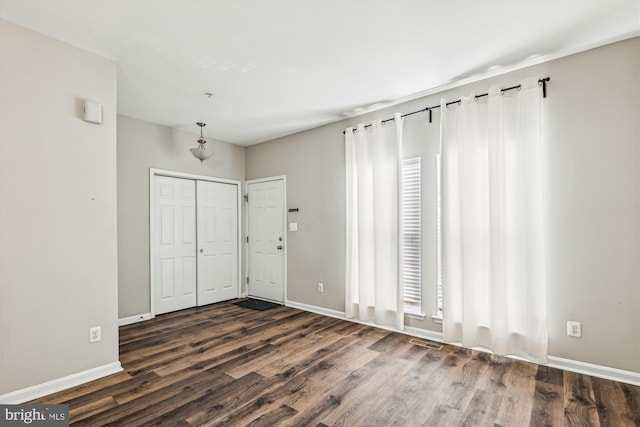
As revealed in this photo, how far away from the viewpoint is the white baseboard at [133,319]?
3924mm

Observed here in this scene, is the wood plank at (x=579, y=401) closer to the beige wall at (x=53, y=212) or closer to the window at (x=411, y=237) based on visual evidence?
the window at (x=411, y=237)

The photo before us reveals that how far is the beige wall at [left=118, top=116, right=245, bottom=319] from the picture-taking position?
157 inches

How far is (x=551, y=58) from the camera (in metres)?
2.66

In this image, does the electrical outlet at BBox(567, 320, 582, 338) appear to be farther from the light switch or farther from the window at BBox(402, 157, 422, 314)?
the light switch

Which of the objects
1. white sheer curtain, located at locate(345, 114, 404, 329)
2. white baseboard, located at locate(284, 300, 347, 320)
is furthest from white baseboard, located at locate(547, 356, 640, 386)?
white baseboard, located at locate(284, 300, 347, 320)

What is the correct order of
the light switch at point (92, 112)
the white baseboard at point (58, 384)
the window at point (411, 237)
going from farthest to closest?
the window at point (411, 237) → the light switch at point (92, 112) → the white baseboard at point (58, 384)

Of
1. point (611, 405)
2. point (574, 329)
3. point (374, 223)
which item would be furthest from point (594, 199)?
point (374, 223)

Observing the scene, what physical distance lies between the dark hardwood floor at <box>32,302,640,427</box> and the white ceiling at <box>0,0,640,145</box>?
2721 mm

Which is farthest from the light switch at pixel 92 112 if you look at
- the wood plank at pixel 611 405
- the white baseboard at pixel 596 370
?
the white baseboard at pixel 596 370

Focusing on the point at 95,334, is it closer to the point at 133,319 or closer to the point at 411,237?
the point at 133,319

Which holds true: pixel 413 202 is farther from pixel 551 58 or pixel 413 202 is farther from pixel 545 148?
pixel 551 58

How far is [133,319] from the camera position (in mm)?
4031

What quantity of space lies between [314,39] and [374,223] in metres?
2.13

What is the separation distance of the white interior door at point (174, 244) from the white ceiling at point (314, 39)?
1449 millimetres
